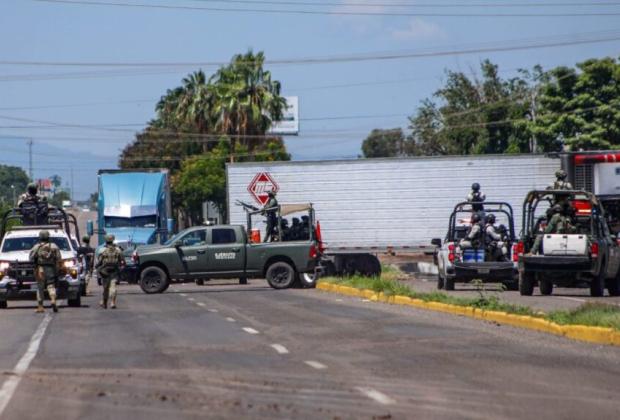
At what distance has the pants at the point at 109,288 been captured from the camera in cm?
2882

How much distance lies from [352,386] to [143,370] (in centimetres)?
291

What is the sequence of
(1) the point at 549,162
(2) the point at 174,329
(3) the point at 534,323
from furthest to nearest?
1. (1) the point at 549,162
2. (2) the point at 174,329
3. (3) the point at 534,323

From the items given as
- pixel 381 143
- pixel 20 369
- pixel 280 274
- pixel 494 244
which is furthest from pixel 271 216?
pixel 381 143

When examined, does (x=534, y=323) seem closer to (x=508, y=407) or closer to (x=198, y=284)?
(x=508, y=407)

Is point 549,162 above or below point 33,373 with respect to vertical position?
above

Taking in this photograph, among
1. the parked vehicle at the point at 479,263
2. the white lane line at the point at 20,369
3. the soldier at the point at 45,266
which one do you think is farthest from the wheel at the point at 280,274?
the white lane line at the point at 20,369

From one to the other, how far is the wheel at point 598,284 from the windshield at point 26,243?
471 inches

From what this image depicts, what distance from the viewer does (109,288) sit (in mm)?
28859

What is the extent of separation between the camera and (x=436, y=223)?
43031mm

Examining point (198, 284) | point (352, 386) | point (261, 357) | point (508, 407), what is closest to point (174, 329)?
point (261, 357)

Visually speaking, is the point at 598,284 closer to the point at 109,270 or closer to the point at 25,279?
the point at 109,270

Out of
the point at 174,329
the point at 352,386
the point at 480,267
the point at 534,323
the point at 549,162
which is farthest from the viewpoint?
the point at 549,162

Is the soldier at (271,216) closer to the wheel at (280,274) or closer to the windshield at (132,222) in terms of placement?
the wheel at (280,274)

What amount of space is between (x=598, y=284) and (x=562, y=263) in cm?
122
